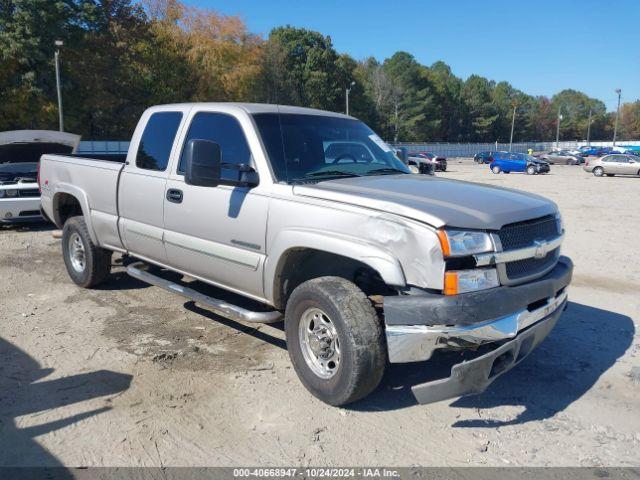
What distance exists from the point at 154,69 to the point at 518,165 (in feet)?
101

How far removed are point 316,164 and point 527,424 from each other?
8.05ft

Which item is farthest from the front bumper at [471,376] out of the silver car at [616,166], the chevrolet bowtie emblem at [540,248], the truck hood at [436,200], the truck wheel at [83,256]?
the silver car at [616,166]

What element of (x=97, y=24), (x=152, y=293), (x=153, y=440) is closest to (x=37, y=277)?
(x=152, y=293)

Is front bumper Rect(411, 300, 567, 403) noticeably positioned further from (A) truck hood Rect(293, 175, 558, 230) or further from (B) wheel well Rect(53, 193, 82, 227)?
(B) wheel well Rect(53, 193, 82, 227)

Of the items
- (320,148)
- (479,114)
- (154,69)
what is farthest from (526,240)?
(479,114)

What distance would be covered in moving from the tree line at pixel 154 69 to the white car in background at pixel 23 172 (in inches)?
1172

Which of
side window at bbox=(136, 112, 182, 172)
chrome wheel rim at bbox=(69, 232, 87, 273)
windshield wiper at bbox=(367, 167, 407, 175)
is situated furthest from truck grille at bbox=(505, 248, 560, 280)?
chrome wheel rim at bbox=(69, 232, 87, 273)

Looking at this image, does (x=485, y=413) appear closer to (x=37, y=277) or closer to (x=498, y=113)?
(x=37, y=277)

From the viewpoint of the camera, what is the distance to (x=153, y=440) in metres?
3.47

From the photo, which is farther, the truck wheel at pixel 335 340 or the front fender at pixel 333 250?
the truck wheel at pixel 335 340

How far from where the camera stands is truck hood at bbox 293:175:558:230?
339 cm

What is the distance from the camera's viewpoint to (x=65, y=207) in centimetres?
716

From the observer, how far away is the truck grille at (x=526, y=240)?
353 cm

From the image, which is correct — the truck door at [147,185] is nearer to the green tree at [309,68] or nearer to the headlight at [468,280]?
the headlight at [468,280]
